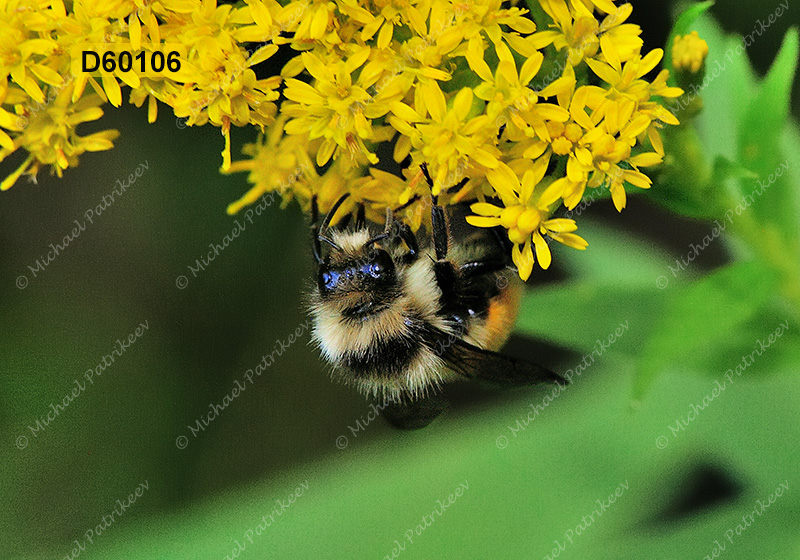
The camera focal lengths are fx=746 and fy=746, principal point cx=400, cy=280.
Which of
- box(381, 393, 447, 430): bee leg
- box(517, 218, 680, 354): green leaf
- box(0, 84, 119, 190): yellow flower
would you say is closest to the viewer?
box(0, 84, 119, 190): yellow flower

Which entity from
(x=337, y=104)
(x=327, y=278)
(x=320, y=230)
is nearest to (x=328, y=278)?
(x=327, y=278)

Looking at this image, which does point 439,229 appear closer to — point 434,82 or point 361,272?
point 361,272

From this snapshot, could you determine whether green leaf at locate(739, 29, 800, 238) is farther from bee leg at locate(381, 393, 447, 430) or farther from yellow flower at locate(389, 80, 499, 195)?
bee leg at locate(381, 393, 447, 430)

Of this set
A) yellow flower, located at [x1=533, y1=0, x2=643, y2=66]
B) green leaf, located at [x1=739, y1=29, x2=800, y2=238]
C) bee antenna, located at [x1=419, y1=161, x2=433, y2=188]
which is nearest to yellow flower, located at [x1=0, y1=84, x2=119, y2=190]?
bee antenna, located at [x1=419, y1=161, x2=433, y2=188]

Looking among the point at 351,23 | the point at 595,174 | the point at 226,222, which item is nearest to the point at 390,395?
the point at 595,174

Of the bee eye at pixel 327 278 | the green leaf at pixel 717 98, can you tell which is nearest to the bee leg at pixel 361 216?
the bee eye at pixel 327 278

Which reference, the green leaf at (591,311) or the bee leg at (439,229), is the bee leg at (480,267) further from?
the green leaf at (591,311)
